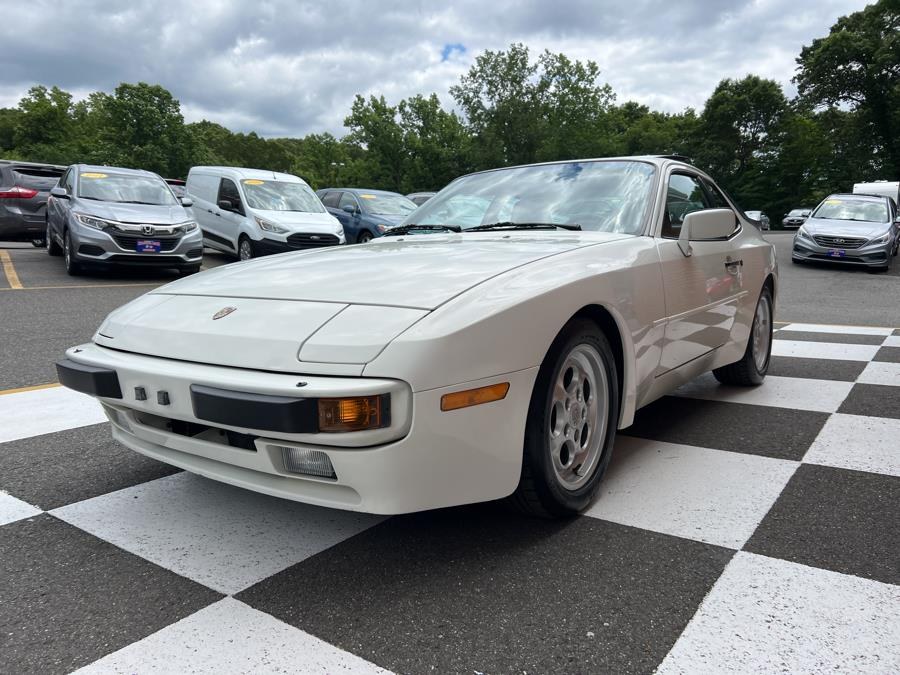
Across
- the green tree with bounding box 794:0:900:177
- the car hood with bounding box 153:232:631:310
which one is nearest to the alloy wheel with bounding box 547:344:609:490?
the car hood with bounding box 153:232:631:310

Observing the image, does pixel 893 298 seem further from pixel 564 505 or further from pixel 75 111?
pixel 75 111

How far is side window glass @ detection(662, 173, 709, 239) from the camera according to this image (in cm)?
310

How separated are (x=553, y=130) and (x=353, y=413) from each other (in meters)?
55.0

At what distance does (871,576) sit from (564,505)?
876mm

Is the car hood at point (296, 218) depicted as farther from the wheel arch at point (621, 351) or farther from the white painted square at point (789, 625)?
the white painted square at point (789, 625)

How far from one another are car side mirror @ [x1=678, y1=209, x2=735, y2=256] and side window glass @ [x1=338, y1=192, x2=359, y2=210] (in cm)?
1125

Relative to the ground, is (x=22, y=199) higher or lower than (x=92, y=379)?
higher

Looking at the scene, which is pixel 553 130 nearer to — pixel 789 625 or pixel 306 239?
pixel 306 239

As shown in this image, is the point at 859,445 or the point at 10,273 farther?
the point at 10,273

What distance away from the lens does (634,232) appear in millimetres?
2896

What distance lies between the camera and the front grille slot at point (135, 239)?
30.2 ft

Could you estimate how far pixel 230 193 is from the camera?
11.9 m

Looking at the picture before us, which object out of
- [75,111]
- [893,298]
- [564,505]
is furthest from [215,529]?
[75,111]

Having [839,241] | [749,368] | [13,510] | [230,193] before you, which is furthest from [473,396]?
[839,241]
